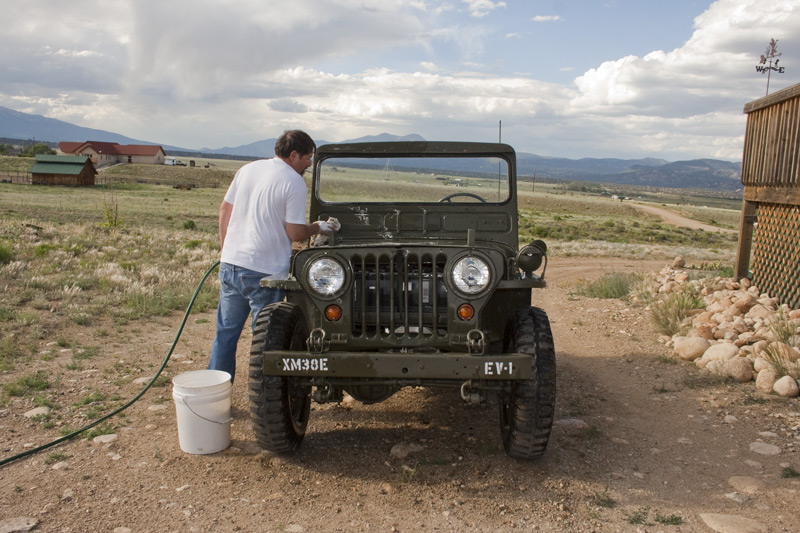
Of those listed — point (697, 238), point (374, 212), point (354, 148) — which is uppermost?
point (354, 148)

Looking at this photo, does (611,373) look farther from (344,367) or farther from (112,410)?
(112,410)

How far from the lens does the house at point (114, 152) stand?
11869 cm

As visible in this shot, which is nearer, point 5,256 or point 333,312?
point 333,312

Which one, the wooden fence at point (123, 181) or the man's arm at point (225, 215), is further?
the wooden fence at point (123, 181)

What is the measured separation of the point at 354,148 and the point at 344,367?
266cm

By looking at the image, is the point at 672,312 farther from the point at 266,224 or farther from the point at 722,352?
the point at 266,224

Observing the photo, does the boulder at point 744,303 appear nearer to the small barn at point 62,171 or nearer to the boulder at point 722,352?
the boulder at point 722,352

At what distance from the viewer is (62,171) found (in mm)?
70125

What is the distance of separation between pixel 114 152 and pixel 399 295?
134 m

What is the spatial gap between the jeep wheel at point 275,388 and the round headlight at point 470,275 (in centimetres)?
121

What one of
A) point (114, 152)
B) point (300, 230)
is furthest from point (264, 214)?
point (114, 152)

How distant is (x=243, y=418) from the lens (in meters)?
5.24

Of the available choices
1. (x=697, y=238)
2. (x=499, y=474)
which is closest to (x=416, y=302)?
(x=499, y=474)

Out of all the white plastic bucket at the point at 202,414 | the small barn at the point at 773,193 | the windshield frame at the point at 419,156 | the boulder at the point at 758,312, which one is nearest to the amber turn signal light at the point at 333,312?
the white plastic bucket at the point at 202,414
